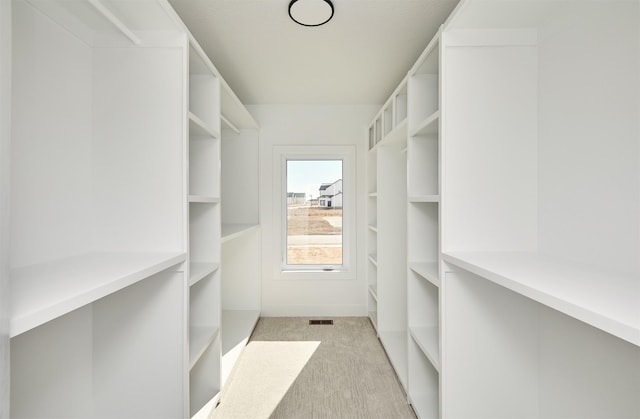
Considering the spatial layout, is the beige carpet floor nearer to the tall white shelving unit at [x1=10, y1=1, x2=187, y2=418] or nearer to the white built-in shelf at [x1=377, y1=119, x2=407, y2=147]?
the tall white shelving unit at [x1=10, y1=1, x2=187, y2=418]

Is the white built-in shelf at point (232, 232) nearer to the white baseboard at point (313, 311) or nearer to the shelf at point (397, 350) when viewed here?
the white baseboard at point (313, 311)

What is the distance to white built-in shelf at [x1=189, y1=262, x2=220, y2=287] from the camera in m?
1.64

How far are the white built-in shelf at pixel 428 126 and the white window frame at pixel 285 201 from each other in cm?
166

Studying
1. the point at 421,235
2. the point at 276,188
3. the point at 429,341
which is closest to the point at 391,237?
the point at 421,235

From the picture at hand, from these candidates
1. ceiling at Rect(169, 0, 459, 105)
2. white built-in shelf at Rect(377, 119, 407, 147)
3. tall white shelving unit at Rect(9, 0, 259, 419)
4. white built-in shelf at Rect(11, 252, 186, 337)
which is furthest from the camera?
white built-in shelf at Rect(377, 119, 407, 147)

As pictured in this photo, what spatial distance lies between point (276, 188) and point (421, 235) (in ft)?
6.48

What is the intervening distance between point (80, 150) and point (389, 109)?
6.87ft

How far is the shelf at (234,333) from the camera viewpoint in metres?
2.31

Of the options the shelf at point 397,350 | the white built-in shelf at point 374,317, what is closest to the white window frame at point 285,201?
the white built-in shelf at point 374,317

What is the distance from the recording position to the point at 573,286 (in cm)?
91

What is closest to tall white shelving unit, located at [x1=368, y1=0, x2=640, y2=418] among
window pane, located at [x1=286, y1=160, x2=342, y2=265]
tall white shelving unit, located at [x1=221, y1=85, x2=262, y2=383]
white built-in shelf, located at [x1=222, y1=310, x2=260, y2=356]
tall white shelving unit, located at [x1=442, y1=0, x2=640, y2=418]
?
tall white shelving unit, located at [x1=442, y1=0, x2=640, y2=418]

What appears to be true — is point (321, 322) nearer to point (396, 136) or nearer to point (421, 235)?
point (421, 235)

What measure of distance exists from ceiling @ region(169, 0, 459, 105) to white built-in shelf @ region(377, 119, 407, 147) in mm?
573

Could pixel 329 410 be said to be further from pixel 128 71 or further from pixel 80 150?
pixel 128 71
